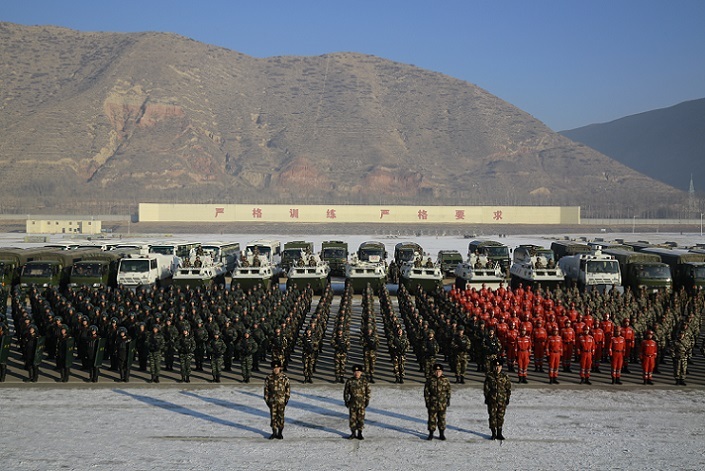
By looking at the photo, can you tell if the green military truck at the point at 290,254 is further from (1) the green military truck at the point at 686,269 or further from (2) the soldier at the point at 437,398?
(2) the soldier at the point at 437,398

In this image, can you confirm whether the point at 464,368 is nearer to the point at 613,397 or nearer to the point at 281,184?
the point at 613,397

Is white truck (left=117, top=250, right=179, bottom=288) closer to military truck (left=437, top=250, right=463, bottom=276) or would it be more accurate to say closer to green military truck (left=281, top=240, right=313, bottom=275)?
green military truck (left=281, top=240, right=313, bottom=275)

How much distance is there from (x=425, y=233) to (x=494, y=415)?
353 ft

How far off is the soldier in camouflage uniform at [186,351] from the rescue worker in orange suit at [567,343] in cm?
814

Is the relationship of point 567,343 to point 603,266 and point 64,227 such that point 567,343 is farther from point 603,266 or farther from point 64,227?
point 64,227

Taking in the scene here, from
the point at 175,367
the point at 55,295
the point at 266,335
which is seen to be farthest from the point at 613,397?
the point at 55,295

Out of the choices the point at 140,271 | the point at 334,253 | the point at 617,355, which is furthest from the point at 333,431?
the point at 334,253

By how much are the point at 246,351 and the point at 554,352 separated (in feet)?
21.1

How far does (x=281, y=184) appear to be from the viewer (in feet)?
636

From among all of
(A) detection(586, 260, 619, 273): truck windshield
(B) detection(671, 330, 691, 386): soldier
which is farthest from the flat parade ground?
(A) detection(586, 260, 619, 273): truck windshield

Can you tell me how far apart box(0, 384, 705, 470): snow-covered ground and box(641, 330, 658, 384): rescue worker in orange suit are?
618 mm

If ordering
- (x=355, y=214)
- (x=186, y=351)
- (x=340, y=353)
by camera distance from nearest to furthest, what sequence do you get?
(x=186, y=351)
(x=340, y=353)
(x=355, y=214)

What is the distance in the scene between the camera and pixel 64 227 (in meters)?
110

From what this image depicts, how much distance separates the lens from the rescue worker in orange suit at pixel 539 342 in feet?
60.4
